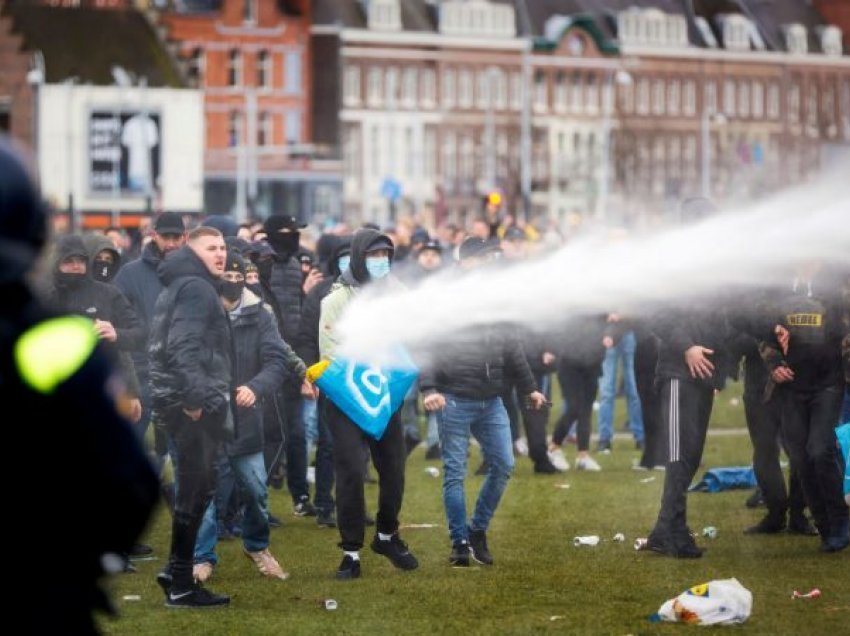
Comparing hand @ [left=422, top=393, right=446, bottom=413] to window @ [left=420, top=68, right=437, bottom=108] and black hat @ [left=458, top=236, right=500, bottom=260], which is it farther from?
window @ [left=420, top=68, right=437, bottom=108]

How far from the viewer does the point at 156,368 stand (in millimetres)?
10859

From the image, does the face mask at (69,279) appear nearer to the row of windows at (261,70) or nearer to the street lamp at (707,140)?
the street lamp at (707,140)

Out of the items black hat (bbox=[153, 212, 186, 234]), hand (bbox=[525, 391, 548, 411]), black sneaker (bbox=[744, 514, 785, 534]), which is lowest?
black sneaker (bbox=[744, 514, 785, 534])

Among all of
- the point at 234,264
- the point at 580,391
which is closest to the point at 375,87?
the point at 580,391

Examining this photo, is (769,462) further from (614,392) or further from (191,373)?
(614,392)

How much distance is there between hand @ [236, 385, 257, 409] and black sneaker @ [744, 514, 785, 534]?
4.18 meters

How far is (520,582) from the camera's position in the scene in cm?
1173

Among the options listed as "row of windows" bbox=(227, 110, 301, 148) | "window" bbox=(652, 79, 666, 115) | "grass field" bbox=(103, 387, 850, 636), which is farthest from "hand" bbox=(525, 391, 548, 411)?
"window" bbox=(652, 79, 666, 115)

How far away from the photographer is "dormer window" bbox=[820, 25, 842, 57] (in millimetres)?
117125

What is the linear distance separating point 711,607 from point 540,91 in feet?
340

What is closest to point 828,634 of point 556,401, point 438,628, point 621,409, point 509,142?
point 438,628

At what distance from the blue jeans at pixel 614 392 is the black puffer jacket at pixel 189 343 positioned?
9704 mm

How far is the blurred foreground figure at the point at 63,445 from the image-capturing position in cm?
468

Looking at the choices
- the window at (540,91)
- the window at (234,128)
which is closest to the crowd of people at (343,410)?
the window at (234,128)
